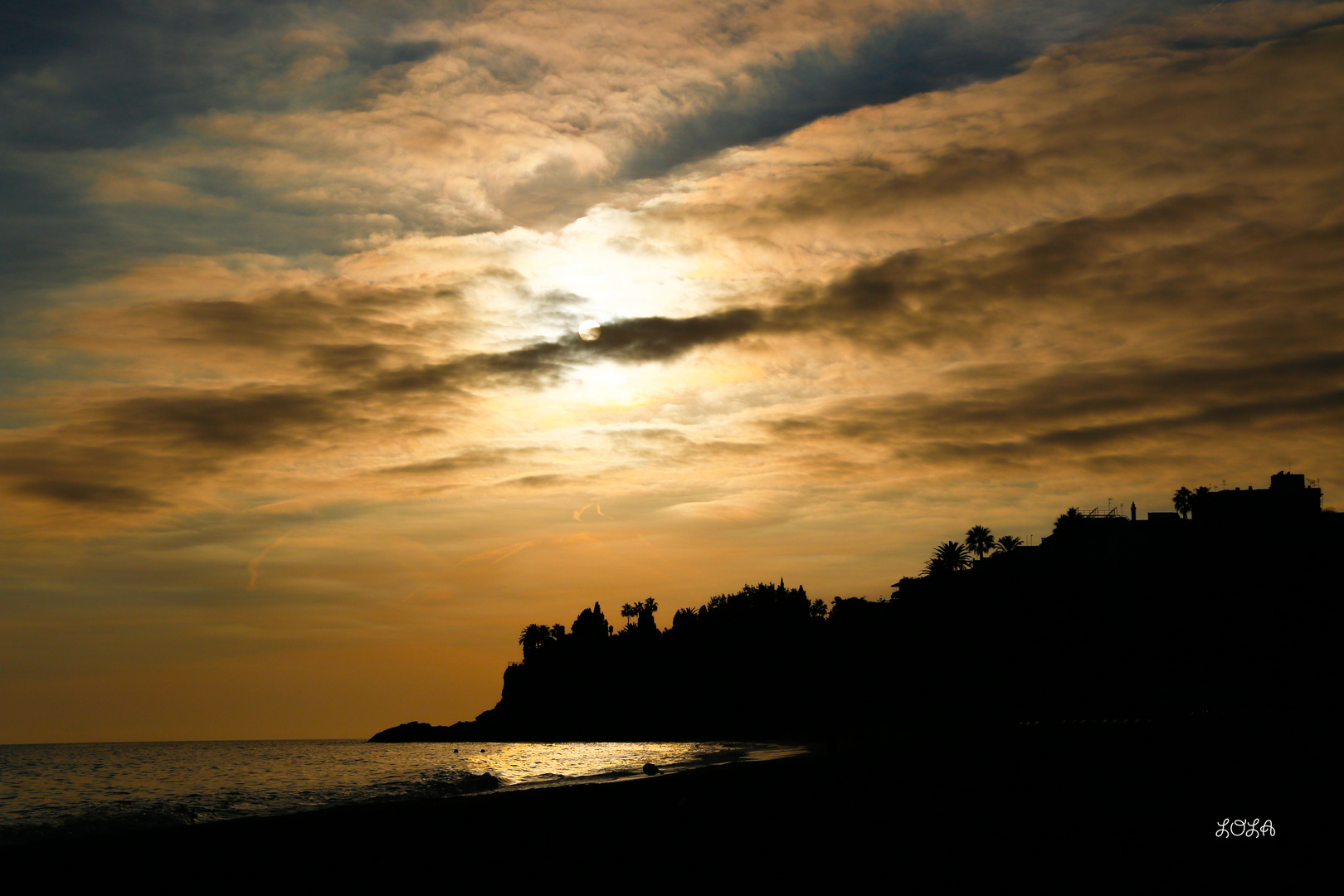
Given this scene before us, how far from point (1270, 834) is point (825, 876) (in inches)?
414

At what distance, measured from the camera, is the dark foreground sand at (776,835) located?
55.4 ft

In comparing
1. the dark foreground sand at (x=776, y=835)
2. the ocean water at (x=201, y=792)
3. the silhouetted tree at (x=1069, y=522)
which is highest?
the silhouetted tree at (x=1069, y=522)

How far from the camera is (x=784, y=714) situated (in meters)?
188

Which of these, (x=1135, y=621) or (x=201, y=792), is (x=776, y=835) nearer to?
(x=201, y=792)

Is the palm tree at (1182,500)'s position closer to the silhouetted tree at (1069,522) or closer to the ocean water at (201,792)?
the silhouetted tree at (1069,522)

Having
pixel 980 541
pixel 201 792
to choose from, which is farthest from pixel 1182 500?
pixel 201 792

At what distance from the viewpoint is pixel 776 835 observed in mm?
20688

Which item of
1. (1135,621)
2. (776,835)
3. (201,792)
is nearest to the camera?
(776,835)

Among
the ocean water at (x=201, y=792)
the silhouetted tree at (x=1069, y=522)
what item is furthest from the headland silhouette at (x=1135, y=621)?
the ocean water at (x=201, y=792)

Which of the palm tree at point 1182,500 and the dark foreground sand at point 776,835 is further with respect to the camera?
the palm tree at point 1182,500

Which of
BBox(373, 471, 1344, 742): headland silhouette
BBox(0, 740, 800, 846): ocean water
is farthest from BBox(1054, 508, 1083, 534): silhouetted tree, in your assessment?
BBox(0, 740, 800, 846): ocean water

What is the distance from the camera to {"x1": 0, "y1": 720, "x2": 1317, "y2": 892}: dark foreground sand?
16891mm

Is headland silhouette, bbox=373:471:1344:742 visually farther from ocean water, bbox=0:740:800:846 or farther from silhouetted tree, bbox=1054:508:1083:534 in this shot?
ocean water, bbox=0:740:800:846

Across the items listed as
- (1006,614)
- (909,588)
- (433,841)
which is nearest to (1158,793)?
(433,841)
